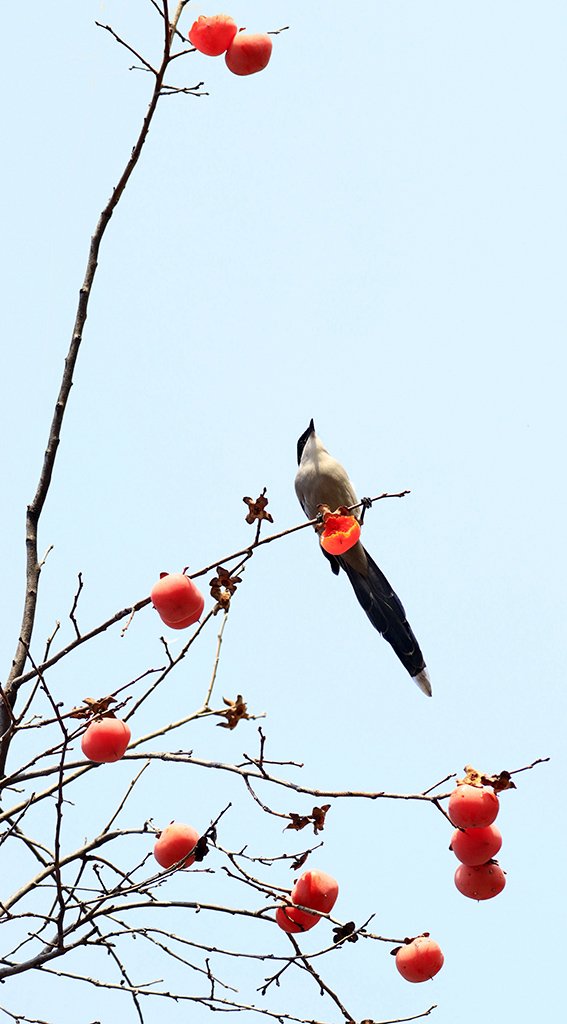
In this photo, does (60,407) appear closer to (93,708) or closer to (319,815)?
(93,708)

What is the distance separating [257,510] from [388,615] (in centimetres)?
248

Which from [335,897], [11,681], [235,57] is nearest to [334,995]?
[335,897]

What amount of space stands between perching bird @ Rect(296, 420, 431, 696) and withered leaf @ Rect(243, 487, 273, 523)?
220cm

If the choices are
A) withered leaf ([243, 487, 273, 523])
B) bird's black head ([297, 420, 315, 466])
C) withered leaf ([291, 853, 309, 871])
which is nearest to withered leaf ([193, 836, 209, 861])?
withered leaf ([291, 853, 309, 871])

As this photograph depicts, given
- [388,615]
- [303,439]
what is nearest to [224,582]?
[388,615]

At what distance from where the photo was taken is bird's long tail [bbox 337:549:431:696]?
4250 millimetres

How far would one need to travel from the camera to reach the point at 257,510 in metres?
2.25

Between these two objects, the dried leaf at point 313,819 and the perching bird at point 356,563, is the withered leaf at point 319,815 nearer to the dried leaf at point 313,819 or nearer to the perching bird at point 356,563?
the dried leaf at point 313,819

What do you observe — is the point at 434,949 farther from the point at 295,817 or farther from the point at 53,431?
the point at 53,431

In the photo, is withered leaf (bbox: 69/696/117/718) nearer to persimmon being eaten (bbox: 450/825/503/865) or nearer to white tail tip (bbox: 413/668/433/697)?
persimmon being eaten (bbox: 450/825/503/865)

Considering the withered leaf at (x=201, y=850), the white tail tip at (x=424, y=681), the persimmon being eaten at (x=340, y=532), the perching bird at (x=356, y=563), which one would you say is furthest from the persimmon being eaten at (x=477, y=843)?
the perching bird at (x=356, y=563)

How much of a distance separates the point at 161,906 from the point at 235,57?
2389 mm

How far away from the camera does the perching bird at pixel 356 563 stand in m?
→ 4.44

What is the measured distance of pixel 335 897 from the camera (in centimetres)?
223
